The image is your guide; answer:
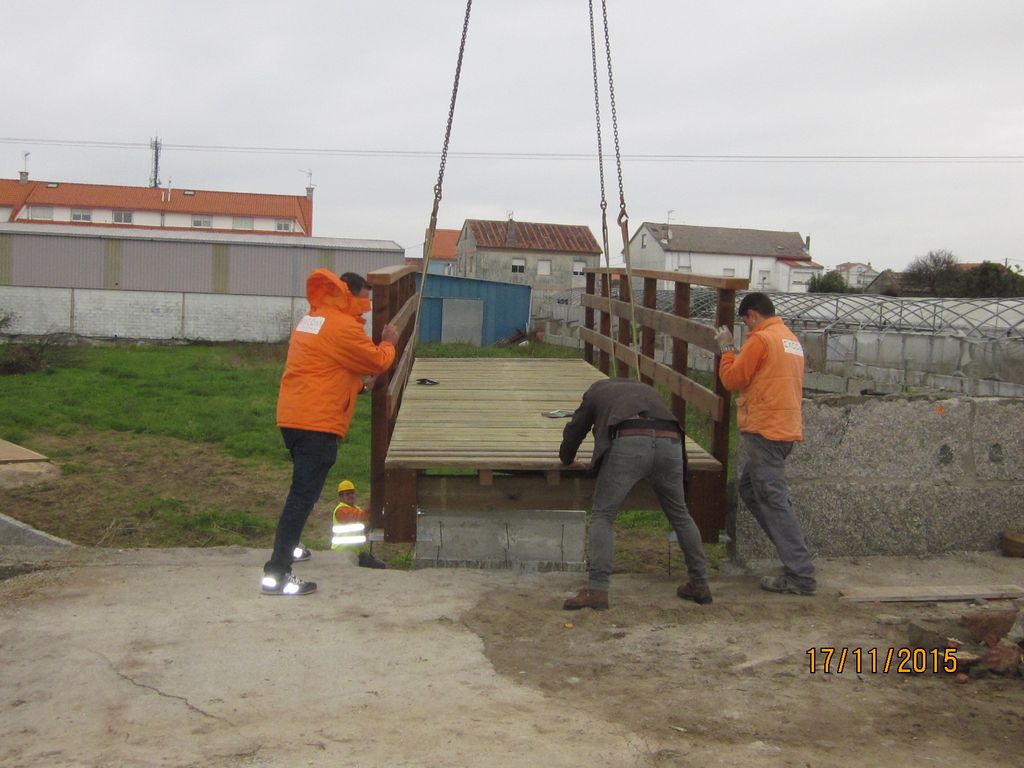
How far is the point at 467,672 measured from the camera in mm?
4598

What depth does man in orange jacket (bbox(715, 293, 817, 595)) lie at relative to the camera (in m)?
5.90

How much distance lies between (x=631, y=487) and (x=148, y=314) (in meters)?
28.6

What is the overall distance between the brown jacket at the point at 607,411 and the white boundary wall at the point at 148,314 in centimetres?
2592

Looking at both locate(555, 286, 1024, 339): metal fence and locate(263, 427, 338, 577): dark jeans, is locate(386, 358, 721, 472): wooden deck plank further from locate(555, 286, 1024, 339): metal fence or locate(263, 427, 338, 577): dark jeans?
locate(555, 286, 1024, 339): metal fence

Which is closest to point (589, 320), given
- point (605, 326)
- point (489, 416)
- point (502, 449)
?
point (605, 326)

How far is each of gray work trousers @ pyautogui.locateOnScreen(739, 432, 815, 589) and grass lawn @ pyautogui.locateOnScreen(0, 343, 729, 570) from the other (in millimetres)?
1655

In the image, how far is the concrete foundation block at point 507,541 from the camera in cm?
657

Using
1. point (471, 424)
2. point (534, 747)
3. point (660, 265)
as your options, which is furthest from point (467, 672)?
point (660, 265)

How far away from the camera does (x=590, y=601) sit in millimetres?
5547

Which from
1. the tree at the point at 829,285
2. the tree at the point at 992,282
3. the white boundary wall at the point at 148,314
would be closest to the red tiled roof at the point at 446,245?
the tree at the point at 829,285

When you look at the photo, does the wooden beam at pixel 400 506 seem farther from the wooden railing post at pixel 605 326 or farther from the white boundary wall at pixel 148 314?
the white boundary wall at pixel 148 314

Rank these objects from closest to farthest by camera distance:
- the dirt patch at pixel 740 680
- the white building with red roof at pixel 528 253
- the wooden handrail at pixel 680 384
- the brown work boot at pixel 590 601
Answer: the dirt patch at pixel 740 680 < the brown work boot at pixel 590 601 < the wooden handrail at pixel 680 384 < the white building with red roof at pixel 528 253

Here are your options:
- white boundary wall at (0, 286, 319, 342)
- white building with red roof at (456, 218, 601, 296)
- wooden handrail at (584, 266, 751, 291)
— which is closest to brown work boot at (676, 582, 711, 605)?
wooden handrail at (584, 266, 751, 291)

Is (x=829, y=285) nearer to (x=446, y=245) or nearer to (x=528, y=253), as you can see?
(x=528, y=253)
